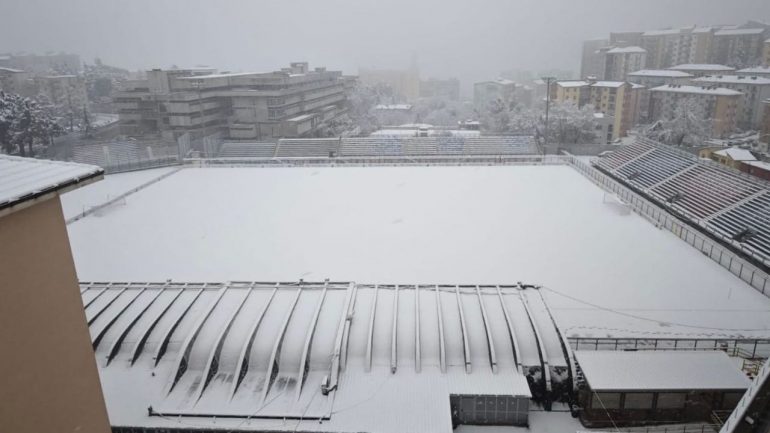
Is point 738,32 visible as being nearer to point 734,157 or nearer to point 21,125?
point 734,157

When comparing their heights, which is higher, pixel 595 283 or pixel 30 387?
pixel 30 387

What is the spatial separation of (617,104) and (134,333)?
118 feet

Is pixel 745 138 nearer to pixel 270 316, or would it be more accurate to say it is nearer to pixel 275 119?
pixel 275 119

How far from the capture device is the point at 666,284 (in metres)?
10.7

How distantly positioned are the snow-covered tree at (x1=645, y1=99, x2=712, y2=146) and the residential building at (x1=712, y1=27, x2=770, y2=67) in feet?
79.4

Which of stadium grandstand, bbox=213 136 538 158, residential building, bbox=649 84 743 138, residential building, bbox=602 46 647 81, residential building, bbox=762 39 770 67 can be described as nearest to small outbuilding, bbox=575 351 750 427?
stadium grandstand, bbox=213 136 538 158

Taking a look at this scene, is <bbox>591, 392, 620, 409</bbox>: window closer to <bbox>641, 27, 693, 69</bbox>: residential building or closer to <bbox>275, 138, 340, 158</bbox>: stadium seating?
<bbox>275, 138, 340, 158</bbox>: stadium seating

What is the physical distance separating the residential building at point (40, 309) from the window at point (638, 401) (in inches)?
254

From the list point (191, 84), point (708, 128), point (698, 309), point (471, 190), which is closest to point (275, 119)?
point (191, 84)

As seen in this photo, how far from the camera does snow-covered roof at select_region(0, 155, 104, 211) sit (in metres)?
3.14

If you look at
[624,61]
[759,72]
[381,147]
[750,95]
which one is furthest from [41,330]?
[624,61]

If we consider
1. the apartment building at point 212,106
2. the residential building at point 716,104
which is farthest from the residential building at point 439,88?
the apartment building at point 212,106

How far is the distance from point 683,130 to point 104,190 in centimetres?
3107

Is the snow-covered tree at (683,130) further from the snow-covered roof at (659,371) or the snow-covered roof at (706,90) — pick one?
the snow-covered roof at (659,371)
